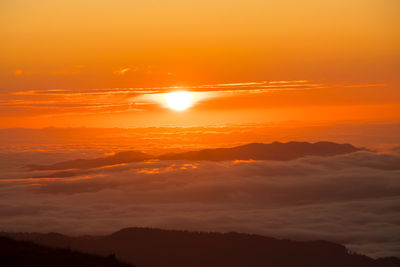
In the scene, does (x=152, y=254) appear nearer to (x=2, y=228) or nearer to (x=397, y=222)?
(x=2, y=228)

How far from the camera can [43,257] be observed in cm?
2608

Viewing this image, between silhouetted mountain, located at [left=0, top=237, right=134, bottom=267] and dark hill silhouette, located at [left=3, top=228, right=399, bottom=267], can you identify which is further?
dark hill silhouette, located at [left=3, top=228, right=399, bottom=267]

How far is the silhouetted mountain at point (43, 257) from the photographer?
82.4 feet

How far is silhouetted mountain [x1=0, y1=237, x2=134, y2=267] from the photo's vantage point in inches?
989

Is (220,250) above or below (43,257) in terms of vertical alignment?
above

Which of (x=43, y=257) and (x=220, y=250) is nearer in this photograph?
(x=43, y=257)

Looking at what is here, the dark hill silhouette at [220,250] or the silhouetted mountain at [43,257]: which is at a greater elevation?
the dark hill silhouette at [220,250]

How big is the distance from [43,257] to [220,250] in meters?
126

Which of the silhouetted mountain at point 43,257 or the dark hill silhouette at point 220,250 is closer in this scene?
the silhouetted mountain at point 43,257

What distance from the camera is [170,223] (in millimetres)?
165500

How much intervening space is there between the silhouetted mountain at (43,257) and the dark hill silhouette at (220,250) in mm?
109856

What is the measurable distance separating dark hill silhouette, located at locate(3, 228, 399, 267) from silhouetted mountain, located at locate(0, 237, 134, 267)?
10986 cm

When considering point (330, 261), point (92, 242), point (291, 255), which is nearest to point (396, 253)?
point (330, 261)

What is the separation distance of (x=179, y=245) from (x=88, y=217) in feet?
108
